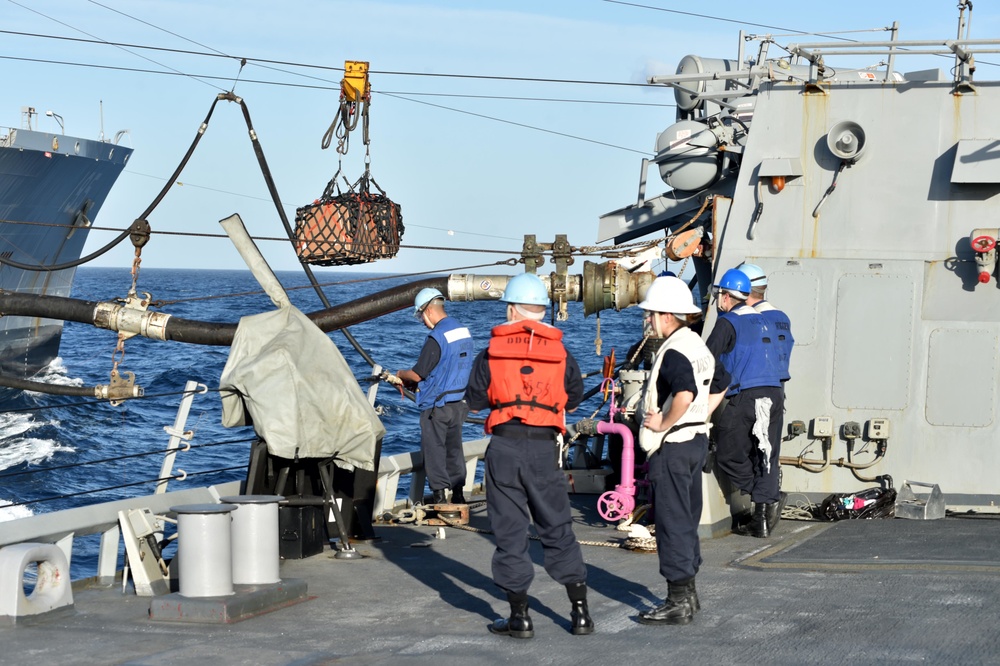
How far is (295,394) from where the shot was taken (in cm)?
748

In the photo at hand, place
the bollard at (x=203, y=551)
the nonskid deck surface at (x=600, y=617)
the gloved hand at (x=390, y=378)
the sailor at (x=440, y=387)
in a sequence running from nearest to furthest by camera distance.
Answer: the nonskid deck surface at (x=600, y=617)
the bollard at (x=203, y=551)
the gloved hand at (x=390, y=378)
the sailor at (x=440, y=387)

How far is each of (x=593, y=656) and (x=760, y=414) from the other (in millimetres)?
3535

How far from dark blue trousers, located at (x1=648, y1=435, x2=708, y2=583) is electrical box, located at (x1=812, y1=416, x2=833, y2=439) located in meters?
3.81

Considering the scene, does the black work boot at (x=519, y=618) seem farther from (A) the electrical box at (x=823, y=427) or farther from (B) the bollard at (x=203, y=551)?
(A) the electrical box at (x=823, y=427)

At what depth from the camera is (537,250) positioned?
10.2m

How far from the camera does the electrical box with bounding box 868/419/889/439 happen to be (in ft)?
31.2

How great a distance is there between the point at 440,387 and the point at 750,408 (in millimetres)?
2508

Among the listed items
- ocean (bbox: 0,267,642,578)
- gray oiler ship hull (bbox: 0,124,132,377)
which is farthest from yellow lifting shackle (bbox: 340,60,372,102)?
gray oiler ship hull (bbox: 0,124,132,377)

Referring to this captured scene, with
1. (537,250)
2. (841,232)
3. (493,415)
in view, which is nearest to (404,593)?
(493,415)

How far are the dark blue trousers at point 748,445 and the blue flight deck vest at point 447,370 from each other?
2183mm

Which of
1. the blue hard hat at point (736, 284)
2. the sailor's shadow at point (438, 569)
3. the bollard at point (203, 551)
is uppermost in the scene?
the blue hard hat at point (736, 284)

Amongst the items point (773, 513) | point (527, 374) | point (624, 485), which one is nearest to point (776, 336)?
point (773, 513)

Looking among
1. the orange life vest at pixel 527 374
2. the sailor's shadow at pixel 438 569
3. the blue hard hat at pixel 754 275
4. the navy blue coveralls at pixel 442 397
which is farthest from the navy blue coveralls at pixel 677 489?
the navy blue coveralls at pixel 442 397

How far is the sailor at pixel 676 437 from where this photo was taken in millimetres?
6023
